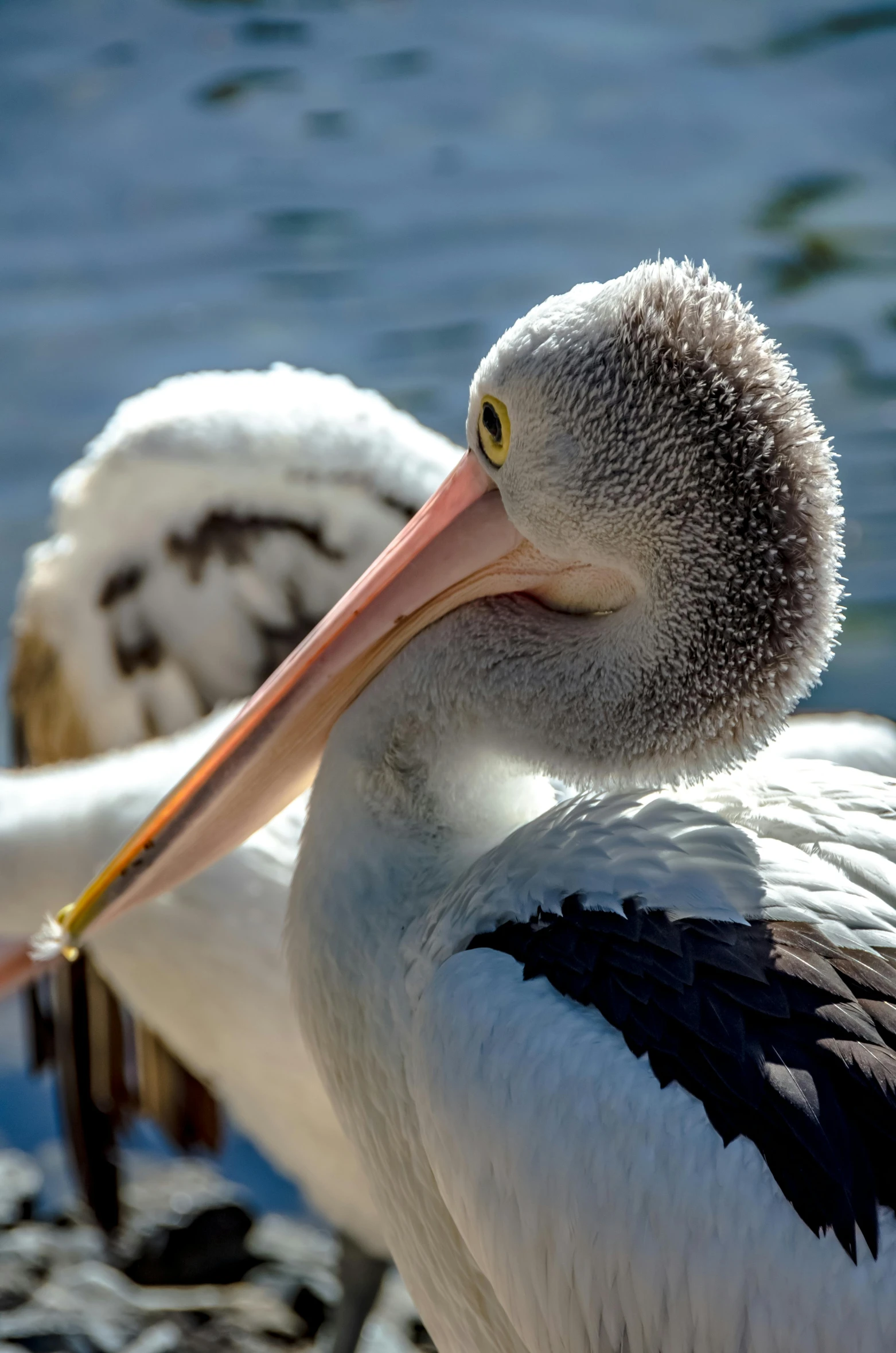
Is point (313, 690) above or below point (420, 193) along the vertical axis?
above

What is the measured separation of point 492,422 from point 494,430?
0.01 m

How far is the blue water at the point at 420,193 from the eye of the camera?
272 inches

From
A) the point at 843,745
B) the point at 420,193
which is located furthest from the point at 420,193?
the point at 843,745

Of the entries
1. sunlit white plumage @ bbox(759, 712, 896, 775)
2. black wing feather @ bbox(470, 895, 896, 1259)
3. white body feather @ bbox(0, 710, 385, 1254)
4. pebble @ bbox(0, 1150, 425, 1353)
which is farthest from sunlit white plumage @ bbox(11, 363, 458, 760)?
black wing feather @ bbox(470, 895, 896, 1259)

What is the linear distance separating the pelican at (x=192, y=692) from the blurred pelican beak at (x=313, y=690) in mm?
657

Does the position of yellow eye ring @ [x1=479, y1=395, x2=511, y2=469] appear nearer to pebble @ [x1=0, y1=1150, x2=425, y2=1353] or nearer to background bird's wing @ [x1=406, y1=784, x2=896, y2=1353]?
background bird's wing @ [x1=406, y1=784, x2=896, y2=1353]

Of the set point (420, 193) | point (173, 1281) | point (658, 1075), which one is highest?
point (658, 1075)

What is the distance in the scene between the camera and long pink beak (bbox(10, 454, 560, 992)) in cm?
193

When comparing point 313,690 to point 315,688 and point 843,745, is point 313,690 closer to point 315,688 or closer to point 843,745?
point 315,688

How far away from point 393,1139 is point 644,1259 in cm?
43

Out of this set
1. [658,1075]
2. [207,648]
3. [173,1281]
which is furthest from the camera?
[173,1281]

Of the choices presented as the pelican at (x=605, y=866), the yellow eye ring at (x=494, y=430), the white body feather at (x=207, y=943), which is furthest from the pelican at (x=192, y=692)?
the yellow eye ring at (x=494, y=430)

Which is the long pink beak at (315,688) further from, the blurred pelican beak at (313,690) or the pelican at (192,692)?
the pelican at (192,692)

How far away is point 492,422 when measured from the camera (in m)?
1.87
